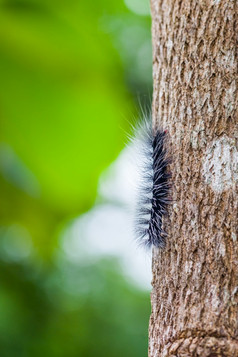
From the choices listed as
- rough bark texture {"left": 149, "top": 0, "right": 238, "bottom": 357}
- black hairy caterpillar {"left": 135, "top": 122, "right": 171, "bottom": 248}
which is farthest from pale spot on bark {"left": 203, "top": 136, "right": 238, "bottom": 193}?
black hairy caterpillar {"left": 135, "top": 122, "right": 171, "bottom": 248}

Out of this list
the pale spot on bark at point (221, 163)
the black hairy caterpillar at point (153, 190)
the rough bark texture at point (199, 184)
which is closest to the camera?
the rough bark texture at point (199, 184)

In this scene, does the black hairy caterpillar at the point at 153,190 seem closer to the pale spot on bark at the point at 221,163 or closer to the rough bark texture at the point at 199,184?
the rough bark texture at the point at 199,184

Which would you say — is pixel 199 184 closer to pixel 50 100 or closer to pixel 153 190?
pixel 153 190

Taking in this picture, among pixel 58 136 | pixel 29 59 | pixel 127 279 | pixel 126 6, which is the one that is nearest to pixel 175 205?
pixel 58 136

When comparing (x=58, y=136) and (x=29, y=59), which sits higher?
Answer: (x=29, y=59)

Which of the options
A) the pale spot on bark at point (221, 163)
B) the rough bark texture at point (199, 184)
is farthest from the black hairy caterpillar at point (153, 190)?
the pale spot on bark at point (221, 163)

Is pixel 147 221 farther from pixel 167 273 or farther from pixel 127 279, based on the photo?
pixel 127 279
